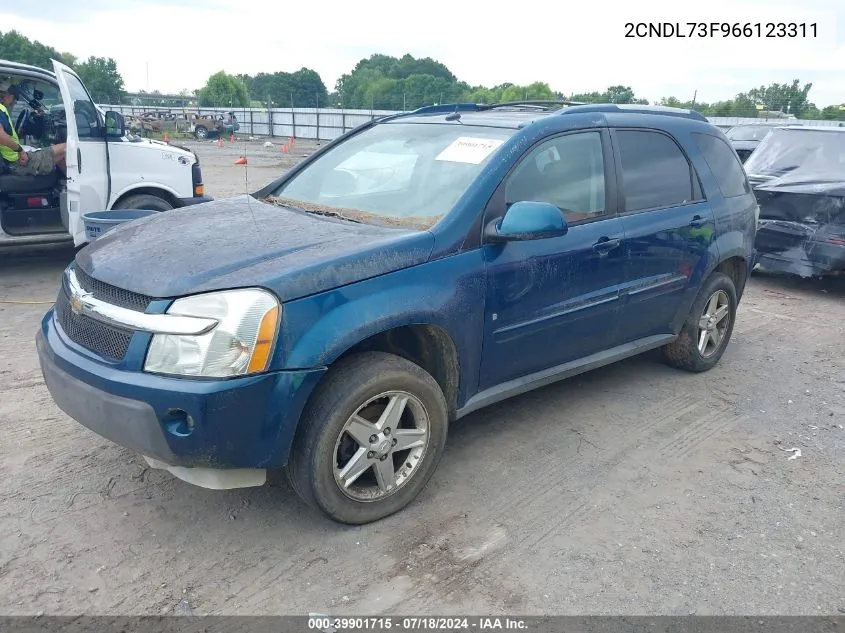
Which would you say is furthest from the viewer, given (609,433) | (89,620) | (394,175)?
(609,433)

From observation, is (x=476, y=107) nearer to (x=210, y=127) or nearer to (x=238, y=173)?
(x=238, y=173)

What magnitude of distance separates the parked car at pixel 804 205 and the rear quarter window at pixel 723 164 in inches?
109

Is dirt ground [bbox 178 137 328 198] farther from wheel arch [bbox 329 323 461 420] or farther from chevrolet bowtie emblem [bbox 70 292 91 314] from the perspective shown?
wheel arch [bbox 329 323 461 420]

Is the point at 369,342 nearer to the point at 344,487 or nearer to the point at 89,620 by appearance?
the point at 344,487

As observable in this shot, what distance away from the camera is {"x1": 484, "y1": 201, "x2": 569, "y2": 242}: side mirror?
3.30m

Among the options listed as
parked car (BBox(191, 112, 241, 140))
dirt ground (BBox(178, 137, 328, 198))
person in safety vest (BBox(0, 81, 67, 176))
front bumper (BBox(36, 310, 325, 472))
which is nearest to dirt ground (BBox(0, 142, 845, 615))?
front bumper (BBox(36, 310, 325, 472))

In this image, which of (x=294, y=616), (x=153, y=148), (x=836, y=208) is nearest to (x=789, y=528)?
(x=294, y=616)

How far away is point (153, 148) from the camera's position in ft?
24.3

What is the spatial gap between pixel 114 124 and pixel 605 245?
551 centimetres

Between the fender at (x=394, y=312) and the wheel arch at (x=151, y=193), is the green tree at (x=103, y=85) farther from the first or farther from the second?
the fender at (x=394, y=312)

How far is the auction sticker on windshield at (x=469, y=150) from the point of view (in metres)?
3.62

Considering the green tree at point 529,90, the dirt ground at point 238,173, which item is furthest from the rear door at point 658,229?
the green tree at point 529,90

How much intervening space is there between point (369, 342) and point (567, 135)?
1.73 metres

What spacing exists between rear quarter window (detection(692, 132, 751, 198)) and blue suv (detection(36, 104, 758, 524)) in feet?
0.28
